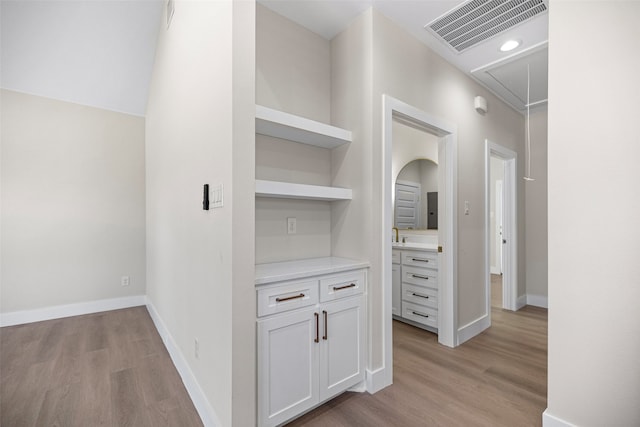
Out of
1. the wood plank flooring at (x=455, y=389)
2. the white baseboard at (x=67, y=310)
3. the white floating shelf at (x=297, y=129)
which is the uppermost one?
the white floating shelf at (x=297, y=129)

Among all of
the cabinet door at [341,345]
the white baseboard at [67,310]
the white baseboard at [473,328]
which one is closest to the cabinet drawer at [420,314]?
the white baseboard at [473,328]

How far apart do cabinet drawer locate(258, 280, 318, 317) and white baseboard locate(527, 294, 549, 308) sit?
382cm

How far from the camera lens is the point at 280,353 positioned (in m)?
1.54

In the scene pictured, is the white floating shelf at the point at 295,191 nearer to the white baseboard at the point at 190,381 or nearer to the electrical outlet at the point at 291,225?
the electrical outlet at the point at 291,225

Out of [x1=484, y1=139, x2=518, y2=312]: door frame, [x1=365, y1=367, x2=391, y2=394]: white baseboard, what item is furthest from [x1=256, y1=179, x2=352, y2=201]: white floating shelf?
[x1=484, y1=139, x2=518, y2=312]: door frame

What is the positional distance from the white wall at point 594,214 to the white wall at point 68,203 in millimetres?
4390

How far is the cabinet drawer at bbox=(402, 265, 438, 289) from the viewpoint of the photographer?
295 centimetres

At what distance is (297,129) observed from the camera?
1841 millimetres

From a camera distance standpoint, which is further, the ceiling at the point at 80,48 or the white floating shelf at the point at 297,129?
the ceiling at the point at 80,48

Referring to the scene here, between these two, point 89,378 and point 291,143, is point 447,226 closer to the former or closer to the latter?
point 291,143

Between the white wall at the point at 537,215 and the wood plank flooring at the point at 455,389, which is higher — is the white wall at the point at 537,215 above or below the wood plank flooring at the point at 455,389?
above

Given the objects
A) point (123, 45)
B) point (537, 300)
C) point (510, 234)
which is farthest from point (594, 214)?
point (123, 45)

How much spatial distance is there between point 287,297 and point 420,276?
6.50 feet

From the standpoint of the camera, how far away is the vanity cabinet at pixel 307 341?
1.50 meters
